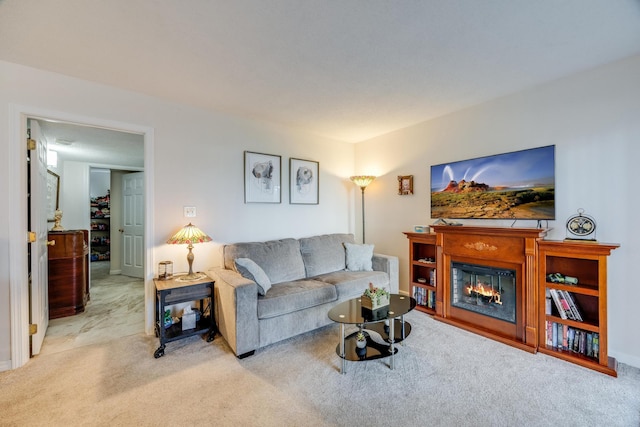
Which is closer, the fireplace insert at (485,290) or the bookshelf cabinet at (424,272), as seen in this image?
the fireplace insert at (485,290)

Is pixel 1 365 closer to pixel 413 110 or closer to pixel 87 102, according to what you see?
pixel 87 102

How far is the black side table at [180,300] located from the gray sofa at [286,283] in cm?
10

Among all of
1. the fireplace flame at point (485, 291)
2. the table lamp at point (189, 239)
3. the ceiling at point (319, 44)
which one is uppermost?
the ceiling at point (319, 44)

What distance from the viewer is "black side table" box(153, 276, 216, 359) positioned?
2.35 m

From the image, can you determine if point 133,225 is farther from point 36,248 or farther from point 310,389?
point 310,389

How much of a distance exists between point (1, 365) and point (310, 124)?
12.1 feet

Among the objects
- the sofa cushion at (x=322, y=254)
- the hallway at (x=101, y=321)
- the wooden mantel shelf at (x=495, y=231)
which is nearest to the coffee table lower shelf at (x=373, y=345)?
the sofa cushion at (x=322, y=254)

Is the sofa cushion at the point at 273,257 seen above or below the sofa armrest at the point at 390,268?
above

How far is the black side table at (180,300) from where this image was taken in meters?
2.35

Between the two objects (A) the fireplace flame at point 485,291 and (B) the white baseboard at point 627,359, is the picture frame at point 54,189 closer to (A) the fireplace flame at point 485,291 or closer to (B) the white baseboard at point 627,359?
(A) the fireplace flame at point 485,291

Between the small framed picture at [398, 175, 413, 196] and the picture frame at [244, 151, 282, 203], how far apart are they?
1.68 metres

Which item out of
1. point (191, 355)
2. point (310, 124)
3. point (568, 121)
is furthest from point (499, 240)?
point (191, 355)

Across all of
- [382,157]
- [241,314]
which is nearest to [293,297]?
[241,314]

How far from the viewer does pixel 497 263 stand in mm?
2670
